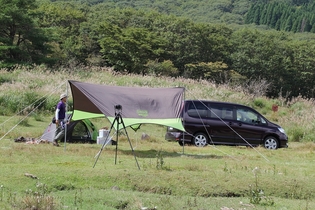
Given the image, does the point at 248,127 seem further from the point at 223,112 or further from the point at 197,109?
the point at 197,109

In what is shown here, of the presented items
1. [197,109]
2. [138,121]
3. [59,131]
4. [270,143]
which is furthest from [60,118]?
[270,143]

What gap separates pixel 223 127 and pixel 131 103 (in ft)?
16.7

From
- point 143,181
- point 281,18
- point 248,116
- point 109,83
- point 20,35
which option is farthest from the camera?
point 281,18

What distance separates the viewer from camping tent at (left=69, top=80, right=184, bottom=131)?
13.4 metres

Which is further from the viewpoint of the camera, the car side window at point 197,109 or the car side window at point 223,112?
the car side window at point 223,112

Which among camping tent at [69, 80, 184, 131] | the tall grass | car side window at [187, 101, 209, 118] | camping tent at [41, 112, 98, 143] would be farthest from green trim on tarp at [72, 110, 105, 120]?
the tall grass

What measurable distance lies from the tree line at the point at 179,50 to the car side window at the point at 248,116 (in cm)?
3001

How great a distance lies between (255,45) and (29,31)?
1620 inches

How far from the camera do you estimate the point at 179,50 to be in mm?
63344

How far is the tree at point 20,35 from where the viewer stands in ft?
113

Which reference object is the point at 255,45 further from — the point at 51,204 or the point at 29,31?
the point at 51,204

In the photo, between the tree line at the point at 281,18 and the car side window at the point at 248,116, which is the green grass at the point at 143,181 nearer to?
the car side window at the point at 248,116

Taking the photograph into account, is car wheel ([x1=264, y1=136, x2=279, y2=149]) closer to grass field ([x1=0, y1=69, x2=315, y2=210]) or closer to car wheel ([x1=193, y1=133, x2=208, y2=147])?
grass field ([x1=0, y1=69, x2=315, y2=210])

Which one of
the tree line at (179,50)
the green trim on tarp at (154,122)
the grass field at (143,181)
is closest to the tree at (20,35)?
the tree line at (179,50)
